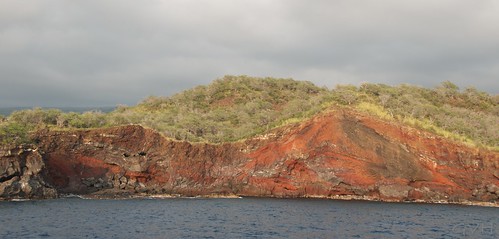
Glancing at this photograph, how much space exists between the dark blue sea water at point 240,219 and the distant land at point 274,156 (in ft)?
16.1

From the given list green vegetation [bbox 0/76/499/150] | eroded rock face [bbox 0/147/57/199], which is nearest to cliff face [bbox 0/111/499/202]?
eroded rock face [bbox 0/147/57/199]

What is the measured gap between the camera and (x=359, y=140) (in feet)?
171

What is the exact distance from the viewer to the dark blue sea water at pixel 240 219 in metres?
28.9

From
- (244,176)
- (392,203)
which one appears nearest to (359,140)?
(392,203)

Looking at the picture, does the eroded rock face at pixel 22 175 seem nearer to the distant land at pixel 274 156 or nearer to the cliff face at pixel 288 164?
the distant land at pixel 274 156

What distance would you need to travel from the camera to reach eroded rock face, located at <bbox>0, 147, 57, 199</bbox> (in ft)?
148

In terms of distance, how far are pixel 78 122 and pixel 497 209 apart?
4788cm

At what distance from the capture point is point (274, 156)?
180ft

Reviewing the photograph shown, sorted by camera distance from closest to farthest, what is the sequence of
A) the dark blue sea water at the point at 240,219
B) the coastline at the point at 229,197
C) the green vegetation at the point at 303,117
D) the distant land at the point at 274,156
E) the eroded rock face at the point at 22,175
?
the dark blue sea water at the point at 240,219 → the eroded rock face at the point at 22,175 → the coastline at the point at 229,197 → the distant land at the point at 274,156 → the green vegetation at the point at 303,117

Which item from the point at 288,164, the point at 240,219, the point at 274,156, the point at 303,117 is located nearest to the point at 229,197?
the point at 274,156

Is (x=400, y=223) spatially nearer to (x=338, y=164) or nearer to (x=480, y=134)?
(x=338, y=164)

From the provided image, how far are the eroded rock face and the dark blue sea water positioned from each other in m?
3.34

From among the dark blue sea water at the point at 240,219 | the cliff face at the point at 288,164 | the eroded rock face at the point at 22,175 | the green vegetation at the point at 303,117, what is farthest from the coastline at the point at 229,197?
the green vegetation at the point at 303,117

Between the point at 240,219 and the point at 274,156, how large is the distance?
67.4ft
